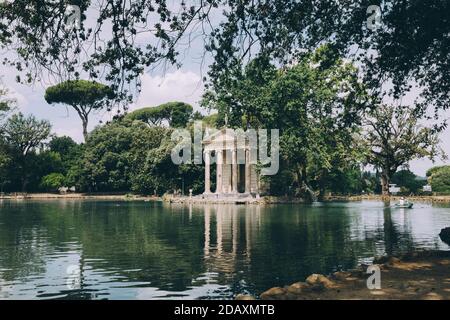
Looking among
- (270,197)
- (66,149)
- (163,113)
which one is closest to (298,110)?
(270,197)

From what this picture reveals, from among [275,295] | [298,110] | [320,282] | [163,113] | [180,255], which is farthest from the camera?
[163,113]

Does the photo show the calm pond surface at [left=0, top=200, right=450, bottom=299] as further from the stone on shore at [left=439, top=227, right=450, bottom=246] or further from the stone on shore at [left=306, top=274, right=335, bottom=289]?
the stone on shore at [left=306, top=274, right=335, bottom=289]

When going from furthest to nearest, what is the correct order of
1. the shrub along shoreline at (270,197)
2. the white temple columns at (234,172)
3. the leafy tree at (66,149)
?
1. the leafy tree at (66,149)
2. the white temple columns at (234,172)
3. the shrub along shoreline at (270,197)

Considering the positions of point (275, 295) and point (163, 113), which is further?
point (163, 113)

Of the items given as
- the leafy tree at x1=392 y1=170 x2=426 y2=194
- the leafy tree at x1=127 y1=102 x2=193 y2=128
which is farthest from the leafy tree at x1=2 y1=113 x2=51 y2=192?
the leafy tree at x1=392 y1=170 x2=426 y2=194

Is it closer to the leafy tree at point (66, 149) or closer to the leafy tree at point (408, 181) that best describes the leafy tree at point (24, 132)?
the leafy tree at point (66, 149)

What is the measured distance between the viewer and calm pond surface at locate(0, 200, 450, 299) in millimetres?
16203

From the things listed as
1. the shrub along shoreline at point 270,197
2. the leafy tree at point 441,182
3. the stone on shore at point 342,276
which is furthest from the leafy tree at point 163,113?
the stone on shore at point 342,276

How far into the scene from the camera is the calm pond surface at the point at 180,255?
1620 centimetres

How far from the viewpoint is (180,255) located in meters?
23.0

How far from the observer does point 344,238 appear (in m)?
29.5

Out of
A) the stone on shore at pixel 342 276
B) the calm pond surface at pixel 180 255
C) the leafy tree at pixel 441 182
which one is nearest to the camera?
the stone on shore at pixel 342 276

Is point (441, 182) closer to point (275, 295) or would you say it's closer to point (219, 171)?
point (219, 171)

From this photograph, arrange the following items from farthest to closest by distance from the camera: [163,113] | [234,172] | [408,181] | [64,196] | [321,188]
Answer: [163,113]
[64,196]
[408,181]
[234,172]
[321,188]
